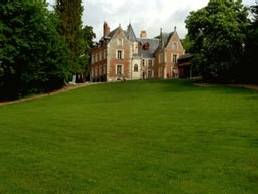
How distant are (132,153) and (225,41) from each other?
42.9 m

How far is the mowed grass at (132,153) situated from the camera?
13.1 metres

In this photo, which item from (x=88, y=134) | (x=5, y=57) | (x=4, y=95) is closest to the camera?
(x=88, y=134)

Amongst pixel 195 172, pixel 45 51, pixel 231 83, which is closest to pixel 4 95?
pixel 45 51

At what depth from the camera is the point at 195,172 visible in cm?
1430

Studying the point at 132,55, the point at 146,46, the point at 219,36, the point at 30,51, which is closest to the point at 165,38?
the point at 146,46

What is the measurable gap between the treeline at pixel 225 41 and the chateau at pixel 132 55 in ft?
119

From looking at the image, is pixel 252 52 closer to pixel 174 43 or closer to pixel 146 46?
pixel 174 43

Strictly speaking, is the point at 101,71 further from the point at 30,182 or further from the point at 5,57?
the point at 30,182

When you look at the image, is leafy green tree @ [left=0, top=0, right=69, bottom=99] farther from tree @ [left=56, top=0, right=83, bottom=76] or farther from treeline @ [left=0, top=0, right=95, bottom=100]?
tree @ [left=56, top=0, right=83, bottom=76]

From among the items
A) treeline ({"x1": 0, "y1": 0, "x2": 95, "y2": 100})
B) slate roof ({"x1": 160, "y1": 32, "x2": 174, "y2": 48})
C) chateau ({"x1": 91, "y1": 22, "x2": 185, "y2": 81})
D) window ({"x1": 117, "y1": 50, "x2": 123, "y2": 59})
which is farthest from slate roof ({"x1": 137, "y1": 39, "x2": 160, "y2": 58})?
treeline ({"x1": 0, "y1": 0, "x2": 95, "y2": 100})

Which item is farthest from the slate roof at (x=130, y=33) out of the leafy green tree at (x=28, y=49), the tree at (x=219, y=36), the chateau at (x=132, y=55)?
the leafy green tree at (x=28, y=49)

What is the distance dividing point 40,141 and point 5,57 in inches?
1228

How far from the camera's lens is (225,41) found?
191 ft

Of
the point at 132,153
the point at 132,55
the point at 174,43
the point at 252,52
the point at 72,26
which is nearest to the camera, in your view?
the point at 132,153
